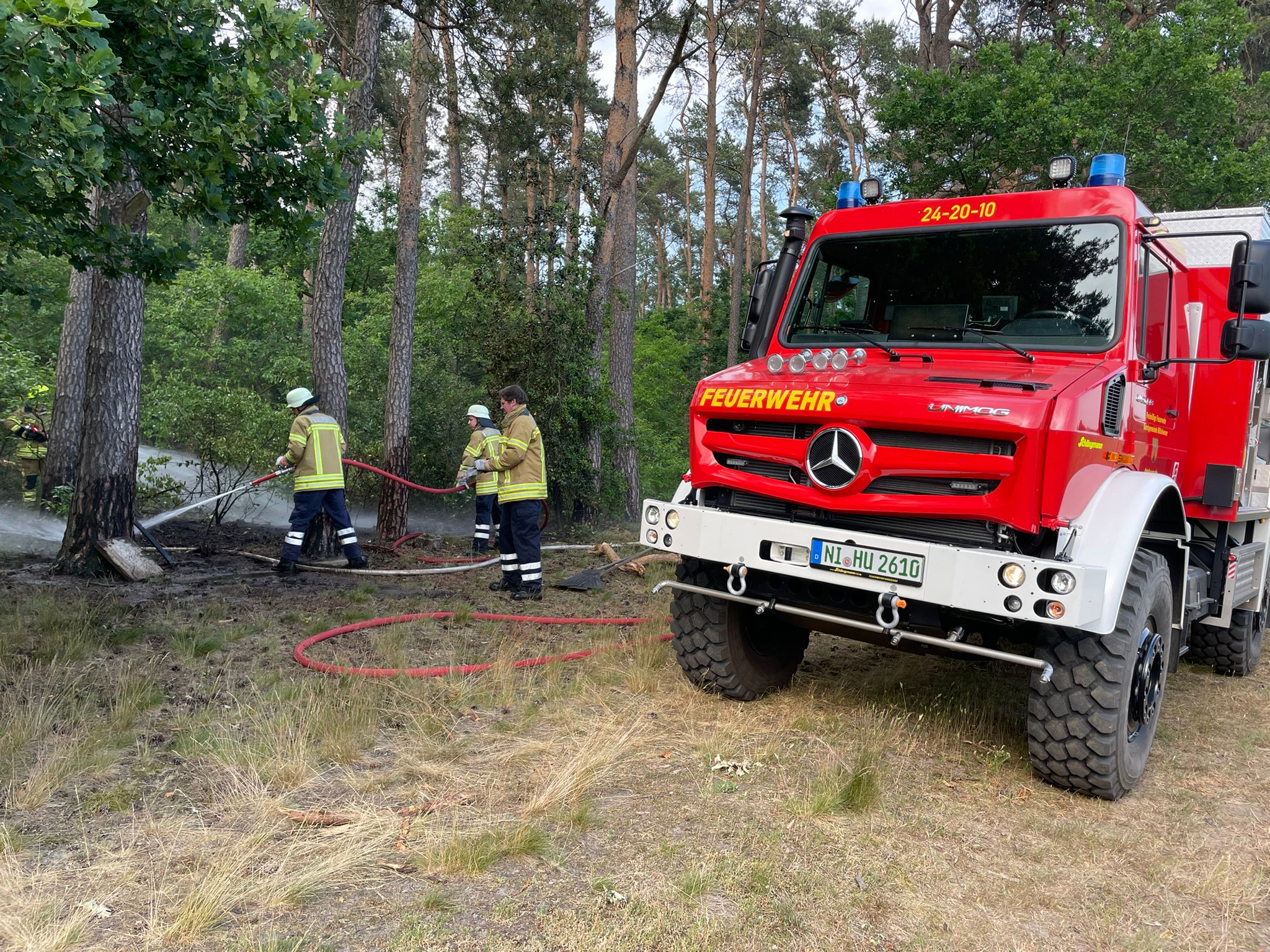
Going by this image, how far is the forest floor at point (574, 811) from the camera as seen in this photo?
9.69 ft

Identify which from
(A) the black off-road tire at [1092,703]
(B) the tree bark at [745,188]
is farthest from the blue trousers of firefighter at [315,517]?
(B) the tree bark at [745,188]

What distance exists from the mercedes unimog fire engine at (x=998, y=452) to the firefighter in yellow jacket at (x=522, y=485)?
282cm

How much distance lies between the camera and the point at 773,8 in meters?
21.1

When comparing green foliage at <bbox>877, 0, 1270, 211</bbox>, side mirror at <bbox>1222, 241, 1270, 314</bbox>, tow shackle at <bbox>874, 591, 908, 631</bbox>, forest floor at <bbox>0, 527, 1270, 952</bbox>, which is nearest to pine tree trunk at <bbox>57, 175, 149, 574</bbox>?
forest floor at <bbox>0, 527, 1270, 952</bbox>

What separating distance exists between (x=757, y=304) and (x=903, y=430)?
5.95 ft

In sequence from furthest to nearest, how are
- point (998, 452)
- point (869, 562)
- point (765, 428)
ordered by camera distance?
1. point (765, 428)
2. point (869, 562)
3. point (998, 452)

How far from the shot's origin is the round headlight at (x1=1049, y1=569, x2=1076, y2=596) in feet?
11.8

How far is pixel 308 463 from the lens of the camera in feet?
29.3

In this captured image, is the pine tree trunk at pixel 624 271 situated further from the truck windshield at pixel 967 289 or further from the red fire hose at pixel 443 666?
the truck windshield at pixel 967 289

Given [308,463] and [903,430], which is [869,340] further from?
[308,463]

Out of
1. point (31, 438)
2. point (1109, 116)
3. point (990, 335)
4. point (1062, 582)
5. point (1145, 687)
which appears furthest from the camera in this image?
point (1109, 116)

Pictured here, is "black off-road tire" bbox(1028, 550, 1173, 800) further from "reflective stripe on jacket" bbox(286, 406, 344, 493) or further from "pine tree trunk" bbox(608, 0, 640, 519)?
"pine tree trunk" bbox(608, 0, 640, 519)

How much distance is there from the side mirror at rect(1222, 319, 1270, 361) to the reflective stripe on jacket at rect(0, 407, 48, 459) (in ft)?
45.1

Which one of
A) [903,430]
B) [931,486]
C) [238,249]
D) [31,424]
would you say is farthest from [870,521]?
[238,249]
